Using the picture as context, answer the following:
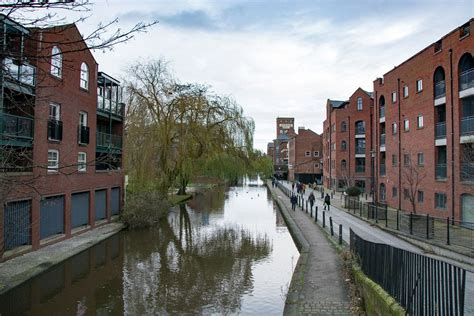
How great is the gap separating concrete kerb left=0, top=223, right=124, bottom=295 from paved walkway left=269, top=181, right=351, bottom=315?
806 centimetres

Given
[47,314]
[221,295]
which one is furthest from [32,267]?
[221,295]

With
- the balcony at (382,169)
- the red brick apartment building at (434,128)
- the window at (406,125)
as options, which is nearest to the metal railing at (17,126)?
the red brick apartment building at (434,128)

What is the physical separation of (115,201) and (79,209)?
5476mm

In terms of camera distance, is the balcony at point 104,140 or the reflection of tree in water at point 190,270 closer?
the reflection of tree in water at point 190,270

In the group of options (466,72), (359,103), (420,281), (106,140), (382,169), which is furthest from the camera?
(359,103)

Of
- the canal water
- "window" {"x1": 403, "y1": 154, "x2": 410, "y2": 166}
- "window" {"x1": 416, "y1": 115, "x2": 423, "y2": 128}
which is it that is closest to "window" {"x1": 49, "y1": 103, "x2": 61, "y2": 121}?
the canal water

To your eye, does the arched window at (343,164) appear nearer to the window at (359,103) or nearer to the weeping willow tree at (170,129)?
the window at (359,103)

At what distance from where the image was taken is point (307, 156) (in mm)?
87812

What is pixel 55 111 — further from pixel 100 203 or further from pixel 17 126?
pixel 100 203

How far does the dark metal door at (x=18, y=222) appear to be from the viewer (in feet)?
49.4

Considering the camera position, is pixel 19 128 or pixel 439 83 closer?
pixel 19 128

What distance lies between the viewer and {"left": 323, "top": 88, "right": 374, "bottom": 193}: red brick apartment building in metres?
52.8

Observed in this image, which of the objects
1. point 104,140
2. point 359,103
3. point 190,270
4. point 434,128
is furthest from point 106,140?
point 359,103

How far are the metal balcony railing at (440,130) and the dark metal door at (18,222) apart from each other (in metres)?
21.9
